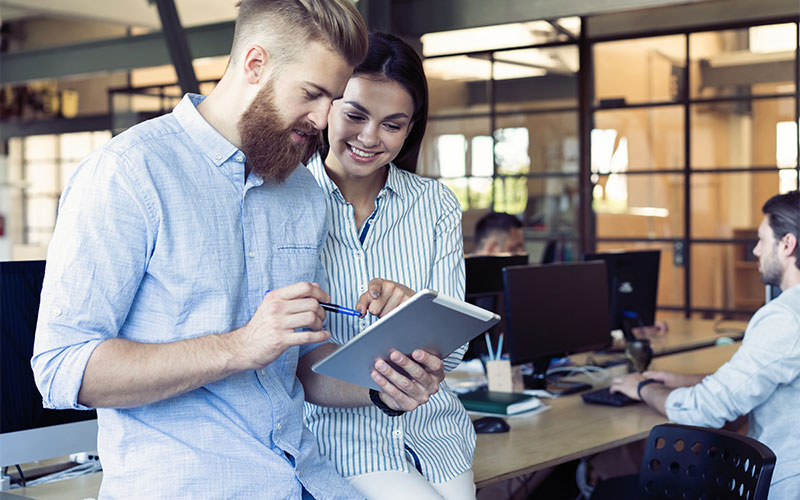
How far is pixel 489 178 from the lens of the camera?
7.93 metres

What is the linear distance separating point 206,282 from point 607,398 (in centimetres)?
203

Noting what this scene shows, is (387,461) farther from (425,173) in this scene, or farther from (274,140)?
(425,173)

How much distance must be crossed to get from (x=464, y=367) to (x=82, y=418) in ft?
6.59

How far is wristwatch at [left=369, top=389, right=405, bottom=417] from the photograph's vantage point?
167 cm

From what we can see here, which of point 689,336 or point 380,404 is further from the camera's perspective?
point 689,336

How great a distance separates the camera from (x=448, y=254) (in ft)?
6.34

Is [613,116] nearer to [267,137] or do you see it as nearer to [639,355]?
[639,355]

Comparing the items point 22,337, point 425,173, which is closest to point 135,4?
point 425,173

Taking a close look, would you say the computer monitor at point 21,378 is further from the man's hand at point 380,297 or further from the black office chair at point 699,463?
the black office chair at point 699,463

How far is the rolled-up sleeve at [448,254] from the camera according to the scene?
1.91 metres

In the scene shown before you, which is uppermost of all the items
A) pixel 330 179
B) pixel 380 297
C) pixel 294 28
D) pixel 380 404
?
pixel 294 28

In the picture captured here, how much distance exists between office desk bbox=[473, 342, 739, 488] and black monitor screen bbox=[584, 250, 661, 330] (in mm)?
999

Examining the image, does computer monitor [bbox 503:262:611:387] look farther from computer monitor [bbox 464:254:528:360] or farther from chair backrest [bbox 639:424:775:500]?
chair backrest [bbox 639:424:775:500]

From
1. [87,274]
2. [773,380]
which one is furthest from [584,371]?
[87,274]
